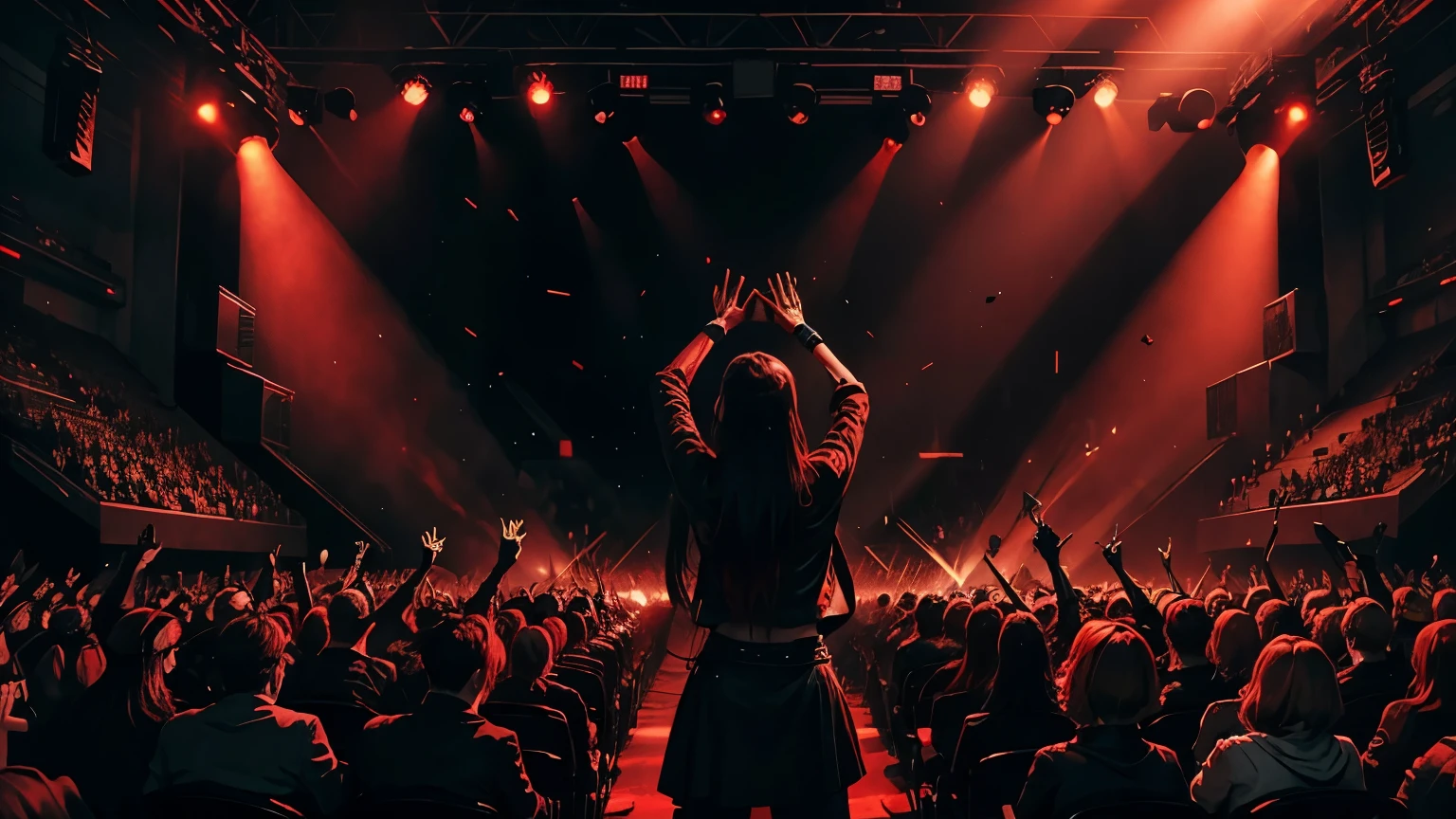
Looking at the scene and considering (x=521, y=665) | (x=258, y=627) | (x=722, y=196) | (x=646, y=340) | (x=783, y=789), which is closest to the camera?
(x=783, y=789)

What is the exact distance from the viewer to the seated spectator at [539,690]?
180 inches

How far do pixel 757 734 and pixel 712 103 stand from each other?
11.5 metres

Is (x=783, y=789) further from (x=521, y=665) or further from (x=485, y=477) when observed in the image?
(x=485, y=477)

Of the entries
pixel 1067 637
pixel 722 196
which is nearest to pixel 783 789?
pixel 1067 637

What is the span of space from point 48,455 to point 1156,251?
14947 mm

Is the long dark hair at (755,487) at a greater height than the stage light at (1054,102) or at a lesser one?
lesser

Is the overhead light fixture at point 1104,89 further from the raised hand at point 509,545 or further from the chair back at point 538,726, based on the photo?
the raised hand at point 509,545

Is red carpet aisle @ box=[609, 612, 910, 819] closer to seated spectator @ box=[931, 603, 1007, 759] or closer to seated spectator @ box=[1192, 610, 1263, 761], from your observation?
seated spectator @ box=[931, 603, 1007, 759]

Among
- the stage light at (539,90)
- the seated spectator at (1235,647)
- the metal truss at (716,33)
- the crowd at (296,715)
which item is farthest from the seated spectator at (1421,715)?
the stage light at (539,90)

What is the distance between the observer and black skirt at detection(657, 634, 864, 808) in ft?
7.76

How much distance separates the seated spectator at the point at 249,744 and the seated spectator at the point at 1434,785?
293 cm

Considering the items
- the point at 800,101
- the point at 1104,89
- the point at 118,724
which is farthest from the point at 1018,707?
the point at 1104,89

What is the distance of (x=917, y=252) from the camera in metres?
17.6

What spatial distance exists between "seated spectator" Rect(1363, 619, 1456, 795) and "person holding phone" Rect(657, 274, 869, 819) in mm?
2360
